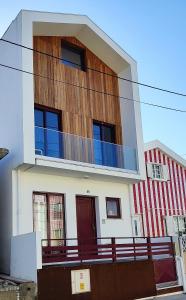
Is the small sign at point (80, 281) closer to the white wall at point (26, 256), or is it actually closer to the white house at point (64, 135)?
the white wall at point (26, 256)

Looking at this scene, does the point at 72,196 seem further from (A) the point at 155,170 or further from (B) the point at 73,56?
(A) the point at 155,170

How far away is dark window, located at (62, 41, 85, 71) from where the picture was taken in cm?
1762

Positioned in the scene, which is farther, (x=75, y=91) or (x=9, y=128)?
(x=75, y=91)

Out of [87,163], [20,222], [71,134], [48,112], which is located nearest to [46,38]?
[48,112]

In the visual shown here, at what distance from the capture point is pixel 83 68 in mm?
18109

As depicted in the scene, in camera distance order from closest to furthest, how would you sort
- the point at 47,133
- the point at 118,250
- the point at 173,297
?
the point at 173,297, the point at 118,250, the point at 47,133

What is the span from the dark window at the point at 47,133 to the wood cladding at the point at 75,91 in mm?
351

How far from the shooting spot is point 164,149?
22.3m

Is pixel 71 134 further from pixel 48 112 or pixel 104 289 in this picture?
pixel 104 289

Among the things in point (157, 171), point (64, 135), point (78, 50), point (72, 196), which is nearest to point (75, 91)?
point (64, 135)

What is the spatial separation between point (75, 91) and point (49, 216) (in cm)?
559

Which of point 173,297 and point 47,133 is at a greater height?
point 47,133

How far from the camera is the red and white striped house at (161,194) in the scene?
785 inches

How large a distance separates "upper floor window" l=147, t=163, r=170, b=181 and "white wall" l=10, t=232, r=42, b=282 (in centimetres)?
971
